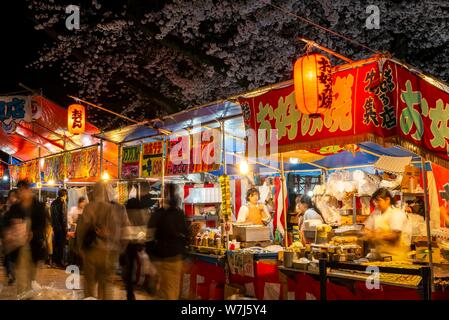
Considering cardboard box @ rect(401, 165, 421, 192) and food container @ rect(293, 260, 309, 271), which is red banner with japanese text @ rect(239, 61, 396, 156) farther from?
cardboard box @ rect(401, 165, 421, 192)

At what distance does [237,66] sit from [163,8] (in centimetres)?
387

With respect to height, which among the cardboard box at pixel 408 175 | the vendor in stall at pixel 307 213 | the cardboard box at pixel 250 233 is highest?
the cardboard box at pixel 408 175

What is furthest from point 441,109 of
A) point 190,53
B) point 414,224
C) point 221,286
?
point 190,53

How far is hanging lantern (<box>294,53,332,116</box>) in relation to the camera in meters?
6.83

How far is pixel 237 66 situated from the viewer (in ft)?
57.8

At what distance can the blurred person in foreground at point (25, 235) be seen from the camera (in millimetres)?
7941

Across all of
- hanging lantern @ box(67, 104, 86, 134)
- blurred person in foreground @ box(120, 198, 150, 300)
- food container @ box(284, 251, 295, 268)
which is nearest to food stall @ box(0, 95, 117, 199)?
hanging lantern @ box(67, 104, 86, 134)

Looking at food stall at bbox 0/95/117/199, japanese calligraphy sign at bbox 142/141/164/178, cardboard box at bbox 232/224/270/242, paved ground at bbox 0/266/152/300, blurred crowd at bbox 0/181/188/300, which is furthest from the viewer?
food stall at bbox 0/95/117/199

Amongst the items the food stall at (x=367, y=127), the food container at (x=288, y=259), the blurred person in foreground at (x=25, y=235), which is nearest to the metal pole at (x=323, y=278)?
the food stall at (x=367, y=127)

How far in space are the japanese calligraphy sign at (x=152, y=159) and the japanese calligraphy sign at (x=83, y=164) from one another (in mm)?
2778

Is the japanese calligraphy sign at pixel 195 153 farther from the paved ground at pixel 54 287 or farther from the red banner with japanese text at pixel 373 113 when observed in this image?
the paved ground at pixel 54 287

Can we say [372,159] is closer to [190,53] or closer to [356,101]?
[356,101]

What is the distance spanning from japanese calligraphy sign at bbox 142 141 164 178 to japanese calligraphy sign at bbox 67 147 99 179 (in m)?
2.78

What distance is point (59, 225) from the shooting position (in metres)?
14.3
